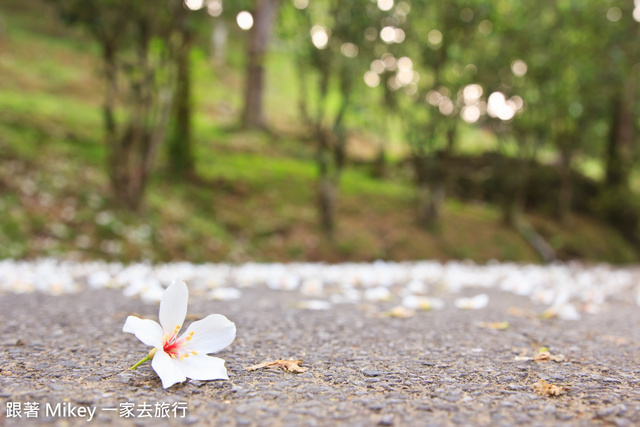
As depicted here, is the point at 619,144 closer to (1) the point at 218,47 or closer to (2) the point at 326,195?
(2) the point at 326,195

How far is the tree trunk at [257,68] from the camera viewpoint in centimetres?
1886

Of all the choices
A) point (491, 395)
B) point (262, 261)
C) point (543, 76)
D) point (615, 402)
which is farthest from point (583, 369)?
point (543, 76)

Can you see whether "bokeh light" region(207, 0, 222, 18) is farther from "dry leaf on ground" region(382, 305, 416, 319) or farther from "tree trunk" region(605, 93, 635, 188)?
"tree trunk" region(605, 93, 635, 188)

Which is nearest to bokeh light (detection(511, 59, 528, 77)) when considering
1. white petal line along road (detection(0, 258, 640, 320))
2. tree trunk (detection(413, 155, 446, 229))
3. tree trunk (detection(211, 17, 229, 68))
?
tree trunk (detection(413, 155, 446, 229))

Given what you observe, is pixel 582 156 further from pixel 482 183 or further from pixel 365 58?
pixel 365 58

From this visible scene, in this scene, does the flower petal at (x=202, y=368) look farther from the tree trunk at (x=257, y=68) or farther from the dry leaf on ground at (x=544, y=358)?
the tree trunk at (x=257, y=68)

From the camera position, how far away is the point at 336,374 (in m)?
2.31

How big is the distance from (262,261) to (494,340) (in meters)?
8.56

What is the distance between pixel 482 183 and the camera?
65.9ft

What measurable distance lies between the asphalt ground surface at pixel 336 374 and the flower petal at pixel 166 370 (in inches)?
1.9

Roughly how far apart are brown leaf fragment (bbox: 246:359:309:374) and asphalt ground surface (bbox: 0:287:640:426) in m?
0.04

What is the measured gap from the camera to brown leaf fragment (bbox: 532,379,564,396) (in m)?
2.03

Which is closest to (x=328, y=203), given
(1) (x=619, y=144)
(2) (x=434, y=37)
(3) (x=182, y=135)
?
(3) (x=182, y=135)

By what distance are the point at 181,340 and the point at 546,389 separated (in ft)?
5.04
